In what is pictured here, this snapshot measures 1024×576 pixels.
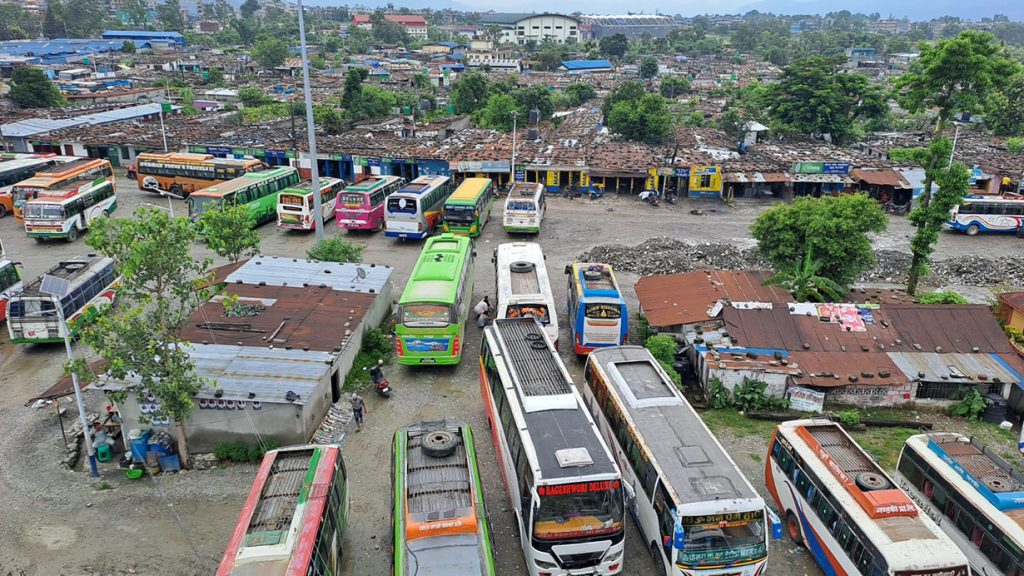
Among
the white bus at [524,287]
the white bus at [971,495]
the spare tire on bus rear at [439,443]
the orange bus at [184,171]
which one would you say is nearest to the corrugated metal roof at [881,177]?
the white bus at [524,287]

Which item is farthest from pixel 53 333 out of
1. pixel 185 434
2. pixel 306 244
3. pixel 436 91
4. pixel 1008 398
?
pixel 436 91

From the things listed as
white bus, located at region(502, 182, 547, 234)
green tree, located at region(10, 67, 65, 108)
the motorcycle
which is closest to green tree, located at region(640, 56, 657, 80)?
green tree, located at region(10, 67, 65, 108)

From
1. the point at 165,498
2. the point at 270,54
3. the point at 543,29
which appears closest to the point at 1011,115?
the point at 165,498

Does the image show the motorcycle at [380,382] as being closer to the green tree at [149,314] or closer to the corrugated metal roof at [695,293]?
the green tree at [149,314]

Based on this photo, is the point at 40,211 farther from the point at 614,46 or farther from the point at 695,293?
the point at 614,46

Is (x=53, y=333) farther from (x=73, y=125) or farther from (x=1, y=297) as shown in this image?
(x=73, y=125)

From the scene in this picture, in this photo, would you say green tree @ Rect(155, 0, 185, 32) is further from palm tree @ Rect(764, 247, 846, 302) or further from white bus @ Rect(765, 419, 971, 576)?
white bus @ Rect(765, 419, 971, 576)
